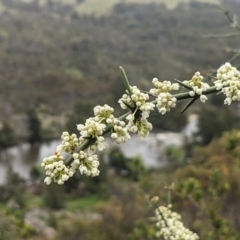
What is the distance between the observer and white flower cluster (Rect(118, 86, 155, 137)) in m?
1.66

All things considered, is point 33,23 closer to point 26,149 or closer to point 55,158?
point 26,149

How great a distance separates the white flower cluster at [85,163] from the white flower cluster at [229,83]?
0.62m

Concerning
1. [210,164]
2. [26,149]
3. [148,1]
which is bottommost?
[210,164]

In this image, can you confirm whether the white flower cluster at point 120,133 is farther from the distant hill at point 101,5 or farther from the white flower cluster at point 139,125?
the distant hill at point 101,5

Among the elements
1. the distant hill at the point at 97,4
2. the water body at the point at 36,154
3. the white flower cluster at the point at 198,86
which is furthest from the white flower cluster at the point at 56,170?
the distant hill at the point at 97,4

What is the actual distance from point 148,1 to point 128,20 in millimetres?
19415

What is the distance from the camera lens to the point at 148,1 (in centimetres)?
11088

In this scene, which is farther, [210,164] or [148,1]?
[148,1]

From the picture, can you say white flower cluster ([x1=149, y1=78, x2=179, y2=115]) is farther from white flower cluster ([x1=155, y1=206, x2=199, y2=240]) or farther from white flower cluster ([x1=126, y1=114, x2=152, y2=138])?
white flower cluster ([x1=155, y1=206, x2=199, y2=240])

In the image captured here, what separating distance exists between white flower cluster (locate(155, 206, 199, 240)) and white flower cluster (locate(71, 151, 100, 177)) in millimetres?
1351

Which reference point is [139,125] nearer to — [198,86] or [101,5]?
[198,86]

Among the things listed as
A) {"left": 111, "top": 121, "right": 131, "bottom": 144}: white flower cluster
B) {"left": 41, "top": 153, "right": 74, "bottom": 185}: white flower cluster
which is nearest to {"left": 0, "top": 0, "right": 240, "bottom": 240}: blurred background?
{"left": 111, "top": 121, "right": 131, "bottom": 144}: white flower cluster

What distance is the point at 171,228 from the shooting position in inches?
112

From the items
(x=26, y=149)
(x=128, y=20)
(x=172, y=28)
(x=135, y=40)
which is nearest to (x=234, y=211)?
(x=26, y=149)
